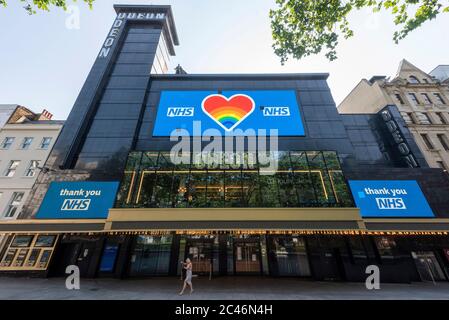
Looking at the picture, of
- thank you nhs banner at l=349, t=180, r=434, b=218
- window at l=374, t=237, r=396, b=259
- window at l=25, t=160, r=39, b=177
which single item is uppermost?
window at l=25, t=160, r=39, b=177

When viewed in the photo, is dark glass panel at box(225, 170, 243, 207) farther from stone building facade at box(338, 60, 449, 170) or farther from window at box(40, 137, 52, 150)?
window at box(40, 137, 52, 150)

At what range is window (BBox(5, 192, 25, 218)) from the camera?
17938 mm

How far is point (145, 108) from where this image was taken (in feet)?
61.8

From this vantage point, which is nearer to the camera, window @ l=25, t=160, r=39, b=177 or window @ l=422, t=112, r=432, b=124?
window @ l=25, t=160, r=39, b=177

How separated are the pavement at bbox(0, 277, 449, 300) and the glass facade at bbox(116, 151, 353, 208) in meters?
4.66

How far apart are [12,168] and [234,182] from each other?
915 inches

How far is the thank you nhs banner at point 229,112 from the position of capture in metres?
17.1

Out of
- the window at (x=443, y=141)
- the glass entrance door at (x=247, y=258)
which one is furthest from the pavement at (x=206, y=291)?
the window at (x=443, y=141)

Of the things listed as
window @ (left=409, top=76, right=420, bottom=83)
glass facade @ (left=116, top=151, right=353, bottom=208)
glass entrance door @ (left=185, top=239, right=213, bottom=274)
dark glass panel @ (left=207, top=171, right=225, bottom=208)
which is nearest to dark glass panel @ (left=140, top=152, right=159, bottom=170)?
glass facade @ (left=116, top=151, right=353, bottom=208)

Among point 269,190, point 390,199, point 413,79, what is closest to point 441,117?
point 413,79

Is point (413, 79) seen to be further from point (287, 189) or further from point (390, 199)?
point (287, 189)

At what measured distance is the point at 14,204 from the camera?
1831 centimetres

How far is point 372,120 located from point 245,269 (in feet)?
61.0

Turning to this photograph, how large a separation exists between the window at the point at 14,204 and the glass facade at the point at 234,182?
41.8 ft
